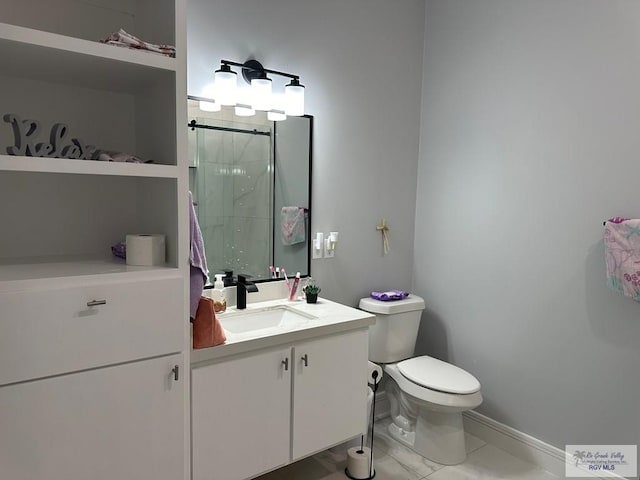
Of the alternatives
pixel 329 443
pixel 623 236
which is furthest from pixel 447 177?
pixel 329 443

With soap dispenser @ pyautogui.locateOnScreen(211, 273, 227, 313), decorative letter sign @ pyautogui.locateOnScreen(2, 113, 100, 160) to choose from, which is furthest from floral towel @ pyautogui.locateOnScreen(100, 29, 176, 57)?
soap dispenser @ pyautogui.locateOnScreen(211, 273, 227, 313)

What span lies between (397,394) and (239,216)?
1.42 metres

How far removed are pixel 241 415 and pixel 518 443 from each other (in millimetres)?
1624

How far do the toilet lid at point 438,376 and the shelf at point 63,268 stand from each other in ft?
4.77

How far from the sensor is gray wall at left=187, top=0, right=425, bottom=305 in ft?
7.42

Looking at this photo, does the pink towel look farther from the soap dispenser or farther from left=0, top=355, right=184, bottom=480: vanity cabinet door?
the soap dispenser

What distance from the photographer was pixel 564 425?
7.82 feet

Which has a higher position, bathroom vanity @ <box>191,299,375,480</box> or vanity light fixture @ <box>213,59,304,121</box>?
vanity light fixture @ <box>213,59,304,121</box>

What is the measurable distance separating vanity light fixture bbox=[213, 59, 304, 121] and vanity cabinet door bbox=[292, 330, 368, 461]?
1.13 m

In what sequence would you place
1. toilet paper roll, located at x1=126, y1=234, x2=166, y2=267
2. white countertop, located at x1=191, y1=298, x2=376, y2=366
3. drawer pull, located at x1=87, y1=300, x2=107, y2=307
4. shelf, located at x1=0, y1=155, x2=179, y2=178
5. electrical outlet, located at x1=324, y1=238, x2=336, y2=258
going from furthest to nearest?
electrical outlet, located at x1=324, y1=238, x2=336, y2=258, white countertop, located at x1=191, y1=298, x2=376, y2=366, toilet paper roll, located at x1=126, y1=234, x2=166, y2=267, drawer pull, located at x1=87, y1=300, x2=107, y2=307, shelf, located at x1=0, y1=155, x2=179, y2=178

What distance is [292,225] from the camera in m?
2.46

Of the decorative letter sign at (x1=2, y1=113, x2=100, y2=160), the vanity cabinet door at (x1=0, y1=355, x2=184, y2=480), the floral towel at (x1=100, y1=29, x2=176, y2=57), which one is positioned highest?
the floral towel at (x1=100, y1=29, x2=176, y2=57)

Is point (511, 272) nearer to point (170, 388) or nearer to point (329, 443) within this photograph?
point (329, 443)

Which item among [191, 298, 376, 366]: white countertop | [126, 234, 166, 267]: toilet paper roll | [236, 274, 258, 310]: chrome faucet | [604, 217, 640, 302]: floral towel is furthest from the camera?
[236, 274, 258, 310]: chrome faucet
